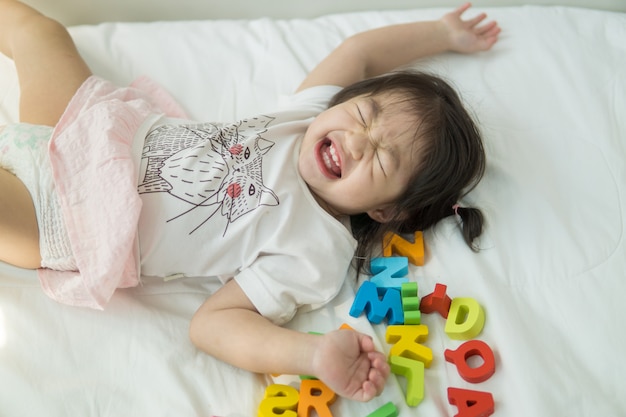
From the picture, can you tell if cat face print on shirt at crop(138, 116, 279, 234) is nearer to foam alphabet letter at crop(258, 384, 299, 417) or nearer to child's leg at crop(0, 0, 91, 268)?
child's leg at crop(0, 0, 91, 268)

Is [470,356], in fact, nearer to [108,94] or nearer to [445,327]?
[445,327]

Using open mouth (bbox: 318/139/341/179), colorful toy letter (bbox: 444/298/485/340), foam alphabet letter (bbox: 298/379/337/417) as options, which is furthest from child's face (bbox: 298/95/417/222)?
foam alphabet letter (bbox: 298/379/337/417)

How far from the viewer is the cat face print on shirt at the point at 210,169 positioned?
40.4 inches

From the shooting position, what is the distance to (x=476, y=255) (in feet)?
3.41

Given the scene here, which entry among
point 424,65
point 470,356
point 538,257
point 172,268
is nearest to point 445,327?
point 470,356

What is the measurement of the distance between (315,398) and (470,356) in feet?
0.85

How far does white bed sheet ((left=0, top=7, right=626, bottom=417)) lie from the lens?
34.9 inches

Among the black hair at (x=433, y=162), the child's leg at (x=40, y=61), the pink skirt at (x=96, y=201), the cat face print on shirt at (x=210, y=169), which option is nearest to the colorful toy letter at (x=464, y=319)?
the black hair at (x=433, y=162)

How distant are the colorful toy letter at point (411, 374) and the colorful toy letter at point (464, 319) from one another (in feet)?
0.27

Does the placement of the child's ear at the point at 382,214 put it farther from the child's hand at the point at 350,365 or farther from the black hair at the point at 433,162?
the child's hand at the point at 350,365

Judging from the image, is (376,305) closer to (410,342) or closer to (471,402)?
(410,342)

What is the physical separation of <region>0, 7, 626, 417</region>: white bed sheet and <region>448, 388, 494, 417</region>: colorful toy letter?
0.08 feet

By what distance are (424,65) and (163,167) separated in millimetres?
640

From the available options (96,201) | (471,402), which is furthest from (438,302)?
(96,201)
